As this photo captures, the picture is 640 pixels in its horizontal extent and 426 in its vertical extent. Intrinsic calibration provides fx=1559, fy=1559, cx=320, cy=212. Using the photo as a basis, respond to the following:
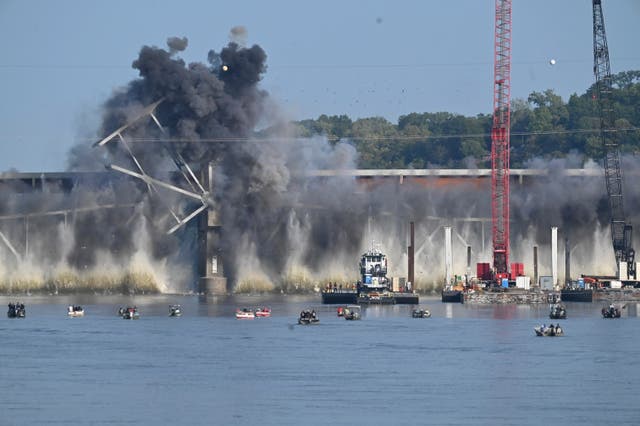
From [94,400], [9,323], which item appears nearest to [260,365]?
[94,400]

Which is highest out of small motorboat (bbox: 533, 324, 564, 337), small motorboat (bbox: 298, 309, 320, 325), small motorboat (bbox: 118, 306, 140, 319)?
small motorboat (bbox: 118, 306, 140, 319)

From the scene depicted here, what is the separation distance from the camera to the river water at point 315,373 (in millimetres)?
90188

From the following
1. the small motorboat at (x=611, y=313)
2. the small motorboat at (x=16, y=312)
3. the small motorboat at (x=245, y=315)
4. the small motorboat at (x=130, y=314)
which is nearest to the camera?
the small motorboat at (x=130, y=314)

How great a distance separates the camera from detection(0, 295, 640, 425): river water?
90188 millimetres

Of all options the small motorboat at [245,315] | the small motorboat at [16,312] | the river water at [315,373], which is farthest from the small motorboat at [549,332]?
the small motorboat at [16,312]

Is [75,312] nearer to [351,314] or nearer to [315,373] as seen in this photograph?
[351,314]

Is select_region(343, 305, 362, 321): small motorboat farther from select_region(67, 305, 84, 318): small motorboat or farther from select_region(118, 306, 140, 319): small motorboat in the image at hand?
select_region(67, 305, 84, 318): small motorboat

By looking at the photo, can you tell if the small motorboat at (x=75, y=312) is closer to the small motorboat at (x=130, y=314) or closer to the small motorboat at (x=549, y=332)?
the small motorboat at (x=130, y=314)

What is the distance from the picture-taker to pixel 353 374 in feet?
361

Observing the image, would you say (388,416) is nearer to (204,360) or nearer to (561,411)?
(561,411)

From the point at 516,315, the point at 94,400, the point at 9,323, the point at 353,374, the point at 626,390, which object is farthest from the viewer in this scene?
the point at 516,315

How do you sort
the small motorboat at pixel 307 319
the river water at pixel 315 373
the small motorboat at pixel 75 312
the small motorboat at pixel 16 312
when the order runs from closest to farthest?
the river water at pixel 315 373 → the small motorboat at pixel 307 319 → the small motorboat at pixel 16 312 → the small motorboat at pixel 75 312

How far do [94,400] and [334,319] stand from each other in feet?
269

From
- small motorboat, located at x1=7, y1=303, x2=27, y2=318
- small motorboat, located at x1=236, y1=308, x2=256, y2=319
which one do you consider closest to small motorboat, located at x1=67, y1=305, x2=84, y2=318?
small motorboat, located at x1=7, y1=303, x2=27, y2=318
